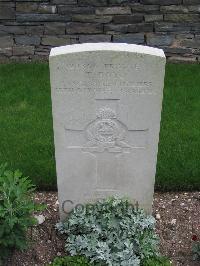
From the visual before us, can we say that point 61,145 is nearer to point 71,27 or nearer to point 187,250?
point 187,250

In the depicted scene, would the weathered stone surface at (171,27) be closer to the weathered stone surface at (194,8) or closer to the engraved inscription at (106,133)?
the weathered stone surface at (194,8)

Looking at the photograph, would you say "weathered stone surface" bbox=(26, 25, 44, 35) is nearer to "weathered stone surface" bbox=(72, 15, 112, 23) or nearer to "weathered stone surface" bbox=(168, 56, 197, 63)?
"weathered stone surface" bbox=(72, 15, 112, 23)

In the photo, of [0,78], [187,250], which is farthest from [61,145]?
[0,78]

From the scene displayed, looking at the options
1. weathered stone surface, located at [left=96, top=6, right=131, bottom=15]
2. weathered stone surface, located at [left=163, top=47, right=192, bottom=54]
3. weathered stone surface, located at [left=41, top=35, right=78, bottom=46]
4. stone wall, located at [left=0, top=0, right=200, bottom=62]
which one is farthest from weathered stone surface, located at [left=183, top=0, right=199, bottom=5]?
weathered stone surface, located at [left=41, top=35, right=78, bottom=46]

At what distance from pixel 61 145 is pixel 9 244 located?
2.68 feet

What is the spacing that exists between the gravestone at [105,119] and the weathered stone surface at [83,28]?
3.86 meters

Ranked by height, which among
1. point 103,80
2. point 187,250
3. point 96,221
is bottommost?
point 187,250

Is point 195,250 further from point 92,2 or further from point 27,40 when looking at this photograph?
point 27,40

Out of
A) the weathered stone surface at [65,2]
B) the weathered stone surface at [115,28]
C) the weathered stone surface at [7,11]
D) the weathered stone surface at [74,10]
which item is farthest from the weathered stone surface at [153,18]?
the weathered stone surface at [7,11]

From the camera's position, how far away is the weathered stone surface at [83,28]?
25.1ft

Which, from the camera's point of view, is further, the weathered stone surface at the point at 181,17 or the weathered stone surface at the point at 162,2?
the weathered stone surface at the point at 181,17

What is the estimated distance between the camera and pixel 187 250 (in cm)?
432

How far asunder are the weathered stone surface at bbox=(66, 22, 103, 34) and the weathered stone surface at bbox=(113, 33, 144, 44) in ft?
0.86

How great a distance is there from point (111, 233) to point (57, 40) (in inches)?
167
